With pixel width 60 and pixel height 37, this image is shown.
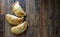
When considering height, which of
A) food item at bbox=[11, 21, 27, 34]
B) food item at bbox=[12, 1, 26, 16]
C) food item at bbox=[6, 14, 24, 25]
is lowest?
food item at bbox=[11, 21, 27, 34]

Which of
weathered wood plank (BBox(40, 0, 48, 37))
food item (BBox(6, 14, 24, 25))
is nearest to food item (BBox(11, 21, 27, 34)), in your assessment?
food item (BBox(6, 14, 24, 25))

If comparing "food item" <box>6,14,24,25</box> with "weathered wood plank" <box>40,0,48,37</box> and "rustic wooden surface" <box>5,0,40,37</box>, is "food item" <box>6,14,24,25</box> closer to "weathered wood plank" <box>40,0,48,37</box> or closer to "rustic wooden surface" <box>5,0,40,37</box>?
"rustic wooden surface" <box>5,0,40,37</box>

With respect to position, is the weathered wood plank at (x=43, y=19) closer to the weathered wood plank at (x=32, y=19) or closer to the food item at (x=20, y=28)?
the weathered wood plank at (x=32, y=19)

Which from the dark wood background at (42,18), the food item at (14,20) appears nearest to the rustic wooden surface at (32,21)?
the dark wood background at (42,18)

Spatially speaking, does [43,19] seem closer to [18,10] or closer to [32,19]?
[32,19]

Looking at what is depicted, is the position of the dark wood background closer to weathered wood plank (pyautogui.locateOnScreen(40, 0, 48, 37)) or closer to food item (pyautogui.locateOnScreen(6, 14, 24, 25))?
weathered wood plank (pyautogui.locateOnScreen(40, 0, 48, 37))

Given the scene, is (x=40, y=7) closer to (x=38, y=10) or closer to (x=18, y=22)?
(x=38, y=10)

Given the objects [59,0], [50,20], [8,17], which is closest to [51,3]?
[59,0]

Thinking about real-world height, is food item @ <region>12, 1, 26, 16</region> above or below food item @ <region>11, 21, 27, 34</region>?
above

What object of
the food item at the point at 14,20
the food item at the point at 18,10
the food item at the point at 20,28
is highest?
the food item at the point at 18,10

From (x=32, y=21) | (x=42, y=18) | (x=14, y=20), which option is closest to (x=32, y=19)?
(x=32, y=21)

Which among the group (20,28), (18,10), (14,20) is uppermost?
(18,10)
